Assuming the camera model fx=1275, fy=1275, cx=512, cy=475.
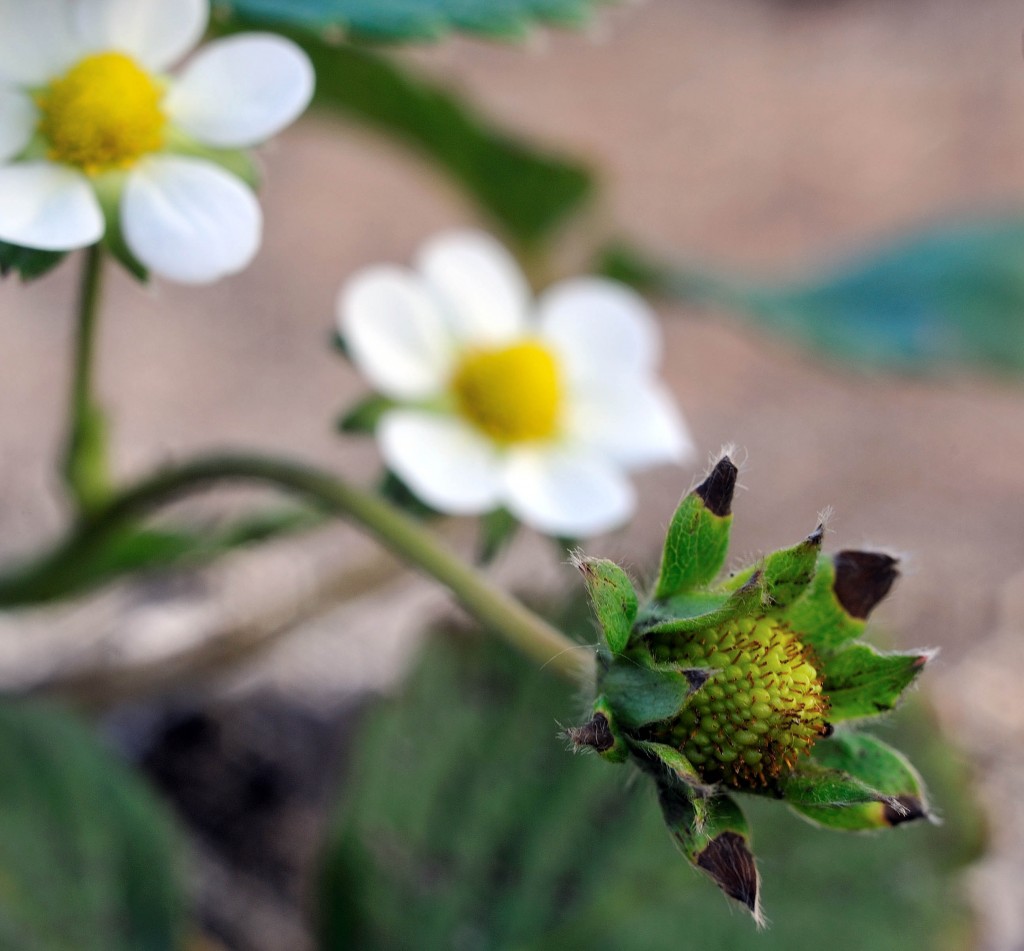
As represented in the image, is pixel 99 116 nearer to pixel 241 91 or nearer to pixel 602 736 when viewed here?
pixel 241 91

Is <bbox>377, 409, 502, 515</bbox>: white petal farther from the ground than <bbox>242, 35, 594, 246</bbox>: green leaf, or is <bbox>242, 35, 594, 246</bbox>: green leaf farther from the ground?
<bbox>377, 409, 502, 515</bbox>: white petal

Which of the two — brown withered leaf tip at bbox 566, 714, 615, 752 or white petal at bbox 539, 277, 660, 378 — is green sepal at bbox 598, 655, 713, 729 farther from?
white petal at bbox 539, 277, 660, 378

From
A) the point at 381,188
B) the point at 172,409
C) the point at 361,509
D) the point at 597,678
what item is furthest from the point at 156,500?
the point at 381,188

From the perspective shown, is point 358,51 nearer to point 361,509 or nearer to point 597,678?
point 361,509

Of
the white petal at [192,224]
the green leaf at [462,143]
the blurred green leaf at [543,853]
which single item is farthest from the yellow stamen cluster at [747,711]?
the green leaf at [462,143]

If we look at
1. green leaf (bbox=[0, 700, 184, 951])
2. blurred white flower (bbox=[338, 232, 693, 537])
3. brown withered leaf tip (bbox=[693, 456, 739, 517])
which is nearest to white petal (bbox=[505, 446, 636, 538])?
blurred white flower (bbox=[338, 232, 693, 537])

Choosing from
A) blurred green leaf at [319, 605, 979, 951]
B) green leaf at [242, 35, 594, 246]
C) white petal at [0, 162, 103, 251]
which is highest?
white petal at [0, 162, 103, 251]
